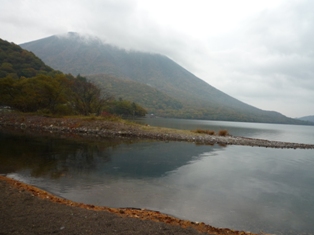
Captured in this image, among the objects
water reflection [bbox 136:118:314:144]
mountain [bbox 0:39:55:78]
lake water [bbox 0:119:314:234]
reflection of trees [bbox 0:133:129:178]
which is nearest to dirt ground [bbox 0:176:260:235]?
lake water [bbox 0:119:314:234]

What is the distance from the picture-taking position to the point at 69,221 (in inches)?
203

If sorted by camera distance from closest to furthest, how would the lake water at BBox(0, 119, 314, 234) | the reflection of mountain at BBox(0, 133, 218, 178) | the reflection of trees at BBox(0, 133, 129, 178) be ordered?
the lake water at BBox(0, 119, 314, 234) < the reflection of trees at BBox(0, 133, 129, 178) < the reflection of mountain at BBox(0, 133, 218, 178)

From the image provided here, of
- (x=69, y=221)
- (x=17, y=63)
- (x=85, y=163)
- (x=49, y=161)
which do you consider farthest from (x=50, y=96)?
(x=17, y=63)

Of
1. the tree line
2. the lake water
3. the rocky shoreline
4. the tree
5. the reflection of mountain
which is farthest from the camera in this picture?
the tree

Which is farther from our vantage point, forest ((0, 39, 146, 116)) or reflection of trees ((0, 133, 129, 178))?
forest ((0, 39, 146, 116))

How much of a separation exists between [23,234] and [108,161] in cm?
1028

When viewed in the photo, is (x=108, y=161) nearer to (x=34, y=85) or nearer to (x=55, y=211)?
(x=55, y=211)

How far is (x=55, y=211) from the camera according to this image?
5.65 m

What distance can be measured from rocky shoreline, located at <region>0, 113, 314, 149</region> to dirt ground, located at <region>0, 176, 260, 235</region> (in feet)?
73.4

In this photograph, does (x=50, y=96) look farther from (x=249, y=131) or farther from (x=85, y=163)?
(x=249, y=131)

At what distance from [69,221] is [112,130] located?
27177 millimetres

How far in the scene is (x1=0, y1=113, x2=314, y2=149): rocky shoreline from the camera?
2964 centimetres

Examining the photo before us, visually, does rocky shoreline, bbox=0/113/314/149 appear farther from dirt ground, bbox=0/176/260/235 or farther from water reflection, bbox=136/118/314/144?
dirt ground, bbox=0/176/260/235

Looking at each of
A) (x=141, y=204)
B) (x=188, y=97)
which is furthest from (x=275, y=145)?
(x=188, y=97)
